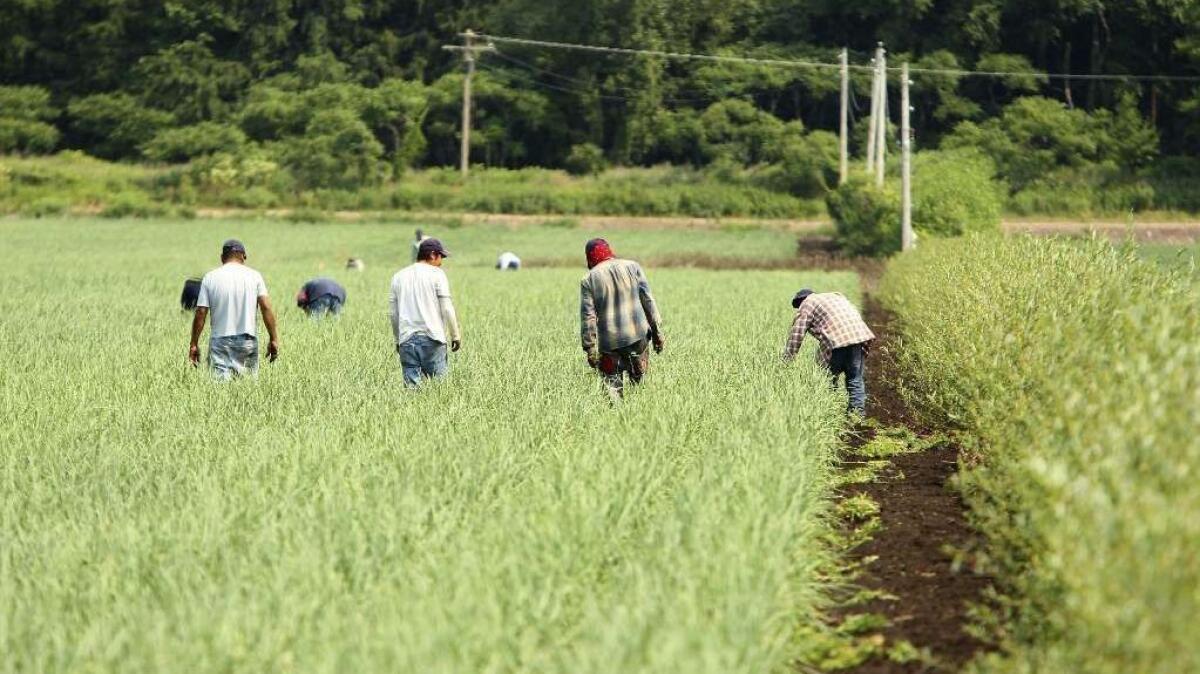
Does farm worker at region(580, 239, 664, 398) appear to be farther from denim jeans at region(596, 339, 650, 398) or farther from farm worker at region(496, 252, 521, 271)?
farm worker at region(496, 252, 521, 271)

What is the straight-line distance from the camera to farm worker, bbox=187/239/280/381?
39.6 feet

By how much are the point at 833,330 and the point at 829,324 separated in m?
0.06

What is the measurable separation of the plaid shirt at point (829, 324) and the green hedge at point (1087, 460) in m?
0.76

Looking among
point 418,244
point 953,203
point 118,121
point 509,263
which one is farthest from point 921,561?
point 118,121

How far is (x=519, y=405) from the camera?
34.7 feet

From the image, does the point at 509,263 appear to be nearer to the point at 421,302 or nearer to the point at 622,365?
the point at 421,302

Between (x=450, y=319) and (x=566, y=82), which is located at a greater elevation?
(x=566, y=82)

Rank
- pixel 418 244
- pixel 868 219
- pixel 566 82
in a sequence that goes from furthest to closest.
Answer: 1. pixel 566 82
2. pixel 868 219
3. pixel 418 244

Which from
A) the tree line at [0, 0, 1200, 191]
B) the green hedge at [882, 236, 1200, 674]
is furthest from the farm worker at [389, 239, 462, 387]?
the tree line at [0, 0, 1200, 191]

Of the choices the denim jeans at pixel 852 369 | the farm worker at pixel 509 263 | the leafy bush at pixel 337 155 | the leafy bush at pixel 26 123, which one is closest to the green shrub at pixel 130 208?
the leafy bush at pixel 337 155

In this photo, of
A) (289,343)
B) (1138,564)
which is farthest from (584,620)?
(289,343)

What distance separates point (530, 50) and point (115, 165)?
62.0 feet

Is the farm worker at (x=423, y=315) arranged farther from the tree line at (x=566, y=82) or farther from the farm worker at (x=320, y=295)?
the tree line at (x=566, y=82)

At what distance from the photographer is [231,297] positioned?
39.5ft
